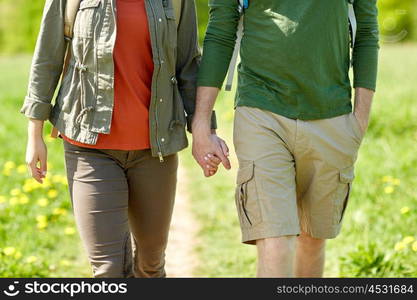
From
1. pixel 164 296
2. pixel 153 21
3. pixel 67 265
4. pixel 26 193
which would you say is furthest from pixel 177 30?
pixel 26 193

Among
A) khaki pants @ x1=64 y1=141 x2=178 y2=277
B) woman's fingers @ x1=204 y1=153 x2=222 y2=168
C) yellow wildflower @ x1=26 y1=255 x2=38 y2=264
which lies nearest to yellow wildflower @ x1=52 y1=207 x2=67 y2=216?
yellow wildflower @ x1=26 y1=255 x2=38 y2=264

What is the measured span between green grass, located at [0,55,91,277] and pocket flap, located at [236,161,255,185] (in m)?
1.99

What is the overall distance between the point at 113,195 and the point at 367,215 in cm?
289

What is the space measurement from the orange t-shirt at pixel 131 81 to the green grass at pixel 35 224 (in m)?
1.72

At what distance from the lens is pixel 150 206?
4.04 m

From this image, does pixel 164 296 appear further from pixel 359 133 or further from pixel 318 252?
pixel 359 133

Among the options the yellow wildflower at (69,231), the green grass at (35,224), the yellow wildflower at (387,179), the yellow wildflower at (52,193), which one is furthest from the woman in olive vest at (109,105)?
the yellow wildflower at (387,179)

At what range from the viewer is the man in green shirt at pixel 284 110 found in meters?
→ 3.72

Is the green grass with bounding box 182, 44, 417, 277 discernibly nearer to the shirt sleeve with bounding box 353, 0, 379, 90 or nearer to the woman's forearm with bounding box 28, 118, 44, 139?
the shirt sleeve with bounding box 353, 0, 379, 90

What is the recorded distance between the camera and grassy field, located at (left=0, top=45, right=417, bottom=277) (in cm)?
518

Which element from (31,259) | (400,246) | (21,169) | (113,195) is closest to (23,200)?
(21,169)

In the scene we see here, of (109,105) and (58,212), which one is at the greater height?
(109,105)

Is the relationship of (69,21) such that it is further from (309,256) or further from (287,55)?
(309,256)

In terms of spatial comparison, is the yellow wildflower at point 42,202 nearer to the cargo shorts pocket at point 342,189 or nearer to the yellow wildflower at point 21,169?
the yellow wildflower at point 21,169
